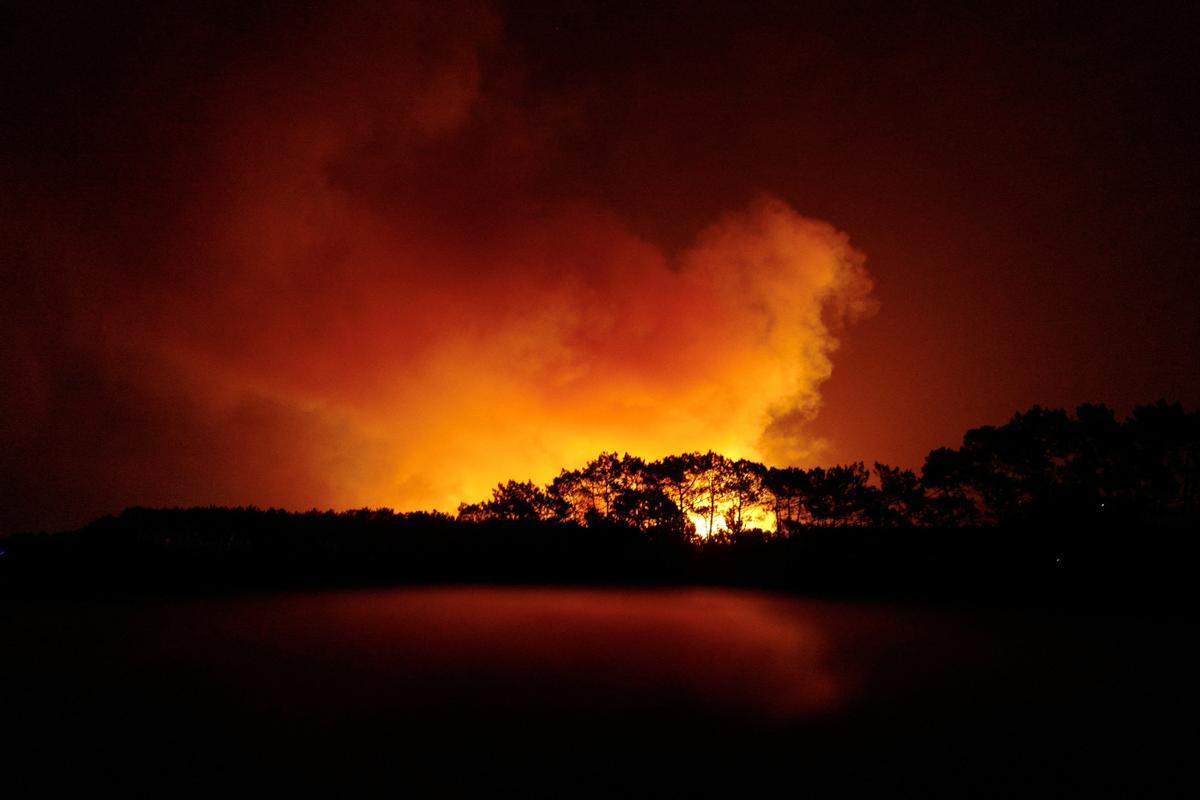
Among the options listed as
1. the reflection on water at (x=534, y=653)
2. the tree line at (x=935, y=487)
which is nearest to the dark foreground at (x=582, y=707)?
the reflection on water at (x=534, y=653)

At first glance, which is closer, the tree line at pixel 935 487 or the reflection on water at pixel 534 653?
the reflection on water at pixel 534 653

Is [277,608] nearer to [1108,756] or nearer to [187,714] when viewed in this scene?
[187,714]

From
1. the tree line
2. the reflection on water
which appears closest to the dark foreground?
the reflection on water

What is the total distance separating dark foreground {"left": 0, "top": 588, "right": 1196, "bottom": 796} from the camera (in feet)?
10.3

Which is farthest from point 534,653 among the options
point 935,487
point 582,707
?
point 935,487

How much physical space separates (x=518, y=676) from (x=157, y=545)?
10.6m

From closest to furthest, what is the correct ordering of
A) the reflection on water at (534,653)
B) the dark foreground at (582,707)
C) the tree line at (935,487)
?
the dark foreground at (582,707) < the reflection on water at (534,653) < the tree line at (935,487)

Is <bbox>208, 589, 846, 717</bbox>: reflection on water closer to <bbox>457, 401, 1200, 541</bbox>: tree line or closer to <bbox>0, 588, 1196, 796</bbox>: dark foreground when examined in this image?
<bbox>0, 588, 1196, 796</bbox>: dark foreground

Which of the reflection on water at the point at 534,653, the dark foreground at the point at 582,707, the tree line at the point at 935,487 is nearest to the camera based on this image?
the dark foreground at the point at 582,707

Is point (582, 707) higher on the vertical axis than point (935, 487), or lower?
lower

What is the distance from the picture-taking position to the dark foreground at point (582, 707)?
3.13 m

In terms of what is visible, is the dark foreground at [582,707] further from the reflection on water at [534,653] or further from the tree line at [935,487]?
the tree line at [935,487]

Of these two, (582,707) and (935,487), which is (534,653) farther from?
(935,487)

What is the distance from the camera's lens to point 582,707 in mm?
4262
